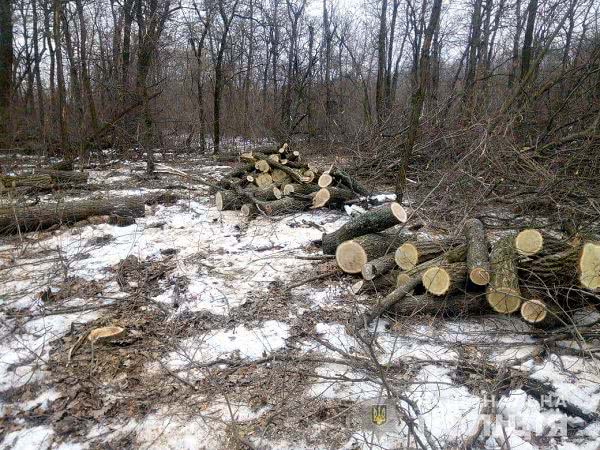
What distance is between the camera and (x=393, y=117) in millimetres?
10164

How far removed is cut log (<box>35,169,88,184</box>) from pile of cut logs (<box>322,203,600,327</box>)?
6.94 meters

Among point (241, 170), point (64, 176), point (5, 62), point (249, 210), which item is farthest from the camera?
point (5, 62)

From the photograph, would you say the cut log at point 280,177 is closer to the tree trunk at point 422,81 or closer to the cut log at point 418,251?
the tree trunk at point 422,81

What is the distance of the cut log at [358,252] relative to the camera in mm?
3995

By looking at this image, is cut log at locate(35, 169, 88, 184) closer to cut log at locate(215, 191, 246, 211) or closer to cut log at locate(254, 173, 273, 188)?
cut log at locate(215, 191, 246, 211)

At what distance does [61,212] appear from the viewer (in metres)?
5.73

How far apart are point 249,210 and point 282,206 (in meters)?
0.59

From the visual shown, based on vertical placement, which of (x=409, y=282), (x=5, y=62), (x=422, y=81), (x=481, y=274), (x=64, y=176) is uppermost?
(x=5, y=62)

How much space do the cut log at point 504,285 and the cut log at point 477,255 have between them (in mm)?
63

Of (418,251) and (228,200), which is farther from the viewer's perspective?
(228,200)

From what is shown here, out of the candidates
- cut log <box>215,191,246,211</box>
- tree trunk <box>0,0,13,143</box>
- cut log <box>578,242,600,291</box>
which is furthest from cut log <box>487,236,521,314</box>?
tree trunk <box>0,0,13,143</box>

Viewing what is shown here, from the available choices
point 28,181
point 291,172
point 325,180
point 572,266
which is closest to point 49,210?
point 28,181

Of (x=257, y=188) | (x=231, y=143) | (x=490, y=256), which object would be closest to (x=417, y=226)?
(x=490, y=256)

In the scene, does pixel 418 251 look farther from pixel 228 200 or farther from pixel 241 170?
pixel 241 170
